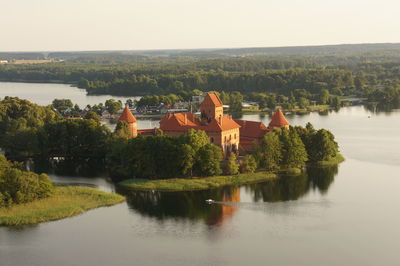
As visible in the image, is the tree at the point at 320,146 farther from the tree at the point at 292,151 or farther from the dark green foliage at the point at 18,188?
the dark green foliage at the point at 18,188

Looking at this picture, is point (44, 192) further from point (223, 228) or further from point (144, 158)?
point (223, 228)

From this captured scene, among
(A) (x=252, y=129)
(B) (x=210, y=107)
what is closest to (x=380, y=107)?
(A) (x=252, y=129)

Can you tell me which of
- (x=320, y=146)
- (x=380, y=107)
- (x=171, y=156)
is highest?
(x=171, y=156)

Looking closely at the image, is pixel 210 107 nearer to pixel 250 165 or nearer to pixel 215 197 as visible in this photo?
pixel 250 165

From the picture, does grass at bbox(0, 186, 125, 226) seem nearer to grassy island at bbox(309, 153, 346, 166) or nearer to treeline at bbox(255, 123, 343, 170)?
treeline at bbox(255, 123, 343, 170)

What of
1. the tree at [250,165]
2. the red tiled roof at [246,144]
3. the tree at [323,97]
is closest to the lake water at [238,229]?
the tree at [250,165]

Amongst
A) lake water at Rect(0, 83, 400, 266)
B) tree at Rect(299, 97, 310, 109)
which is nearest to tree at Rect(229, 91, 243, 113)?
tree at Rect(299, 97, 310, 109)

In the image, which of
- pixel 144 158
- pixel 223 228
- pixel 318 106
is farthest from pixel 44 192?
pixel 318 106
